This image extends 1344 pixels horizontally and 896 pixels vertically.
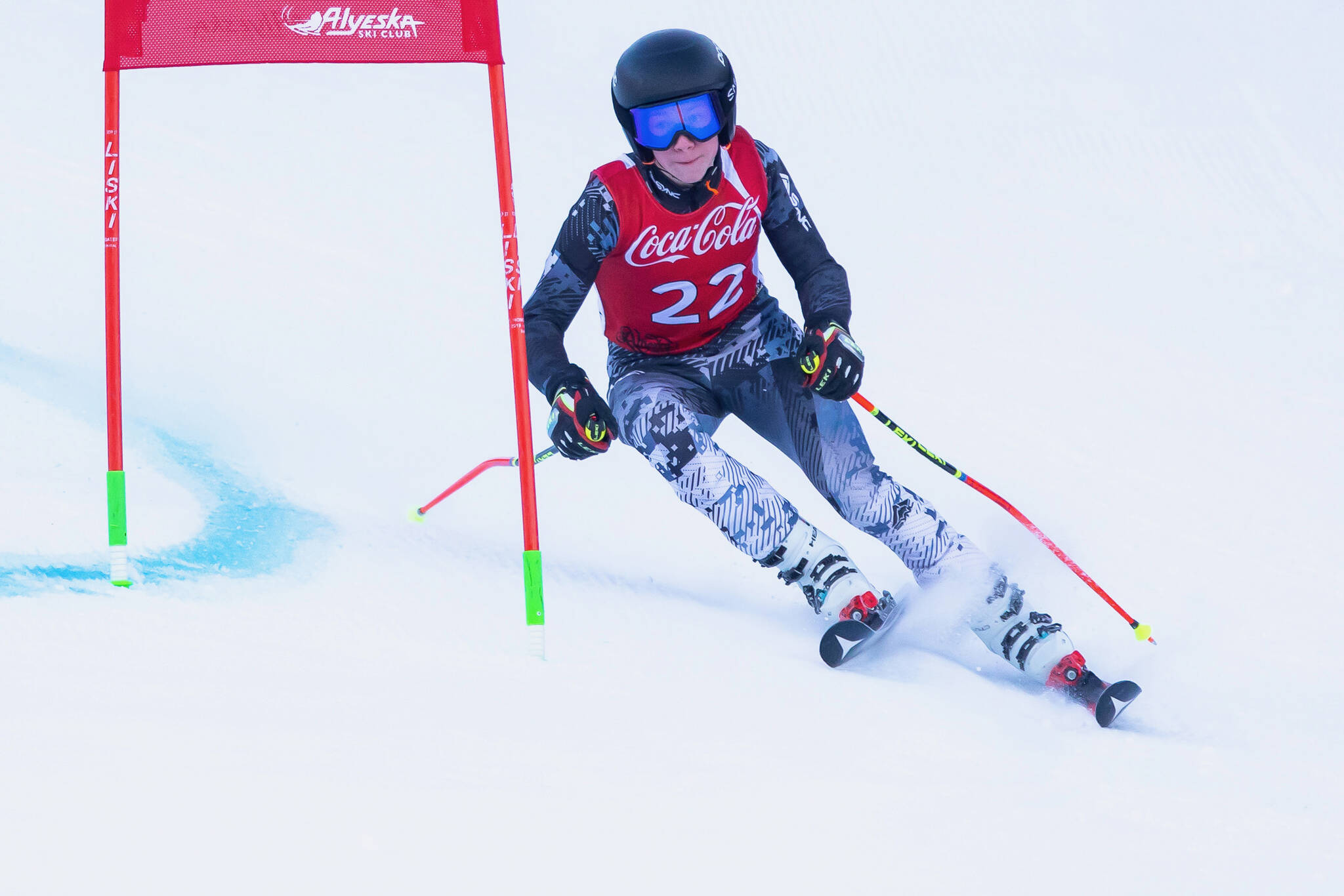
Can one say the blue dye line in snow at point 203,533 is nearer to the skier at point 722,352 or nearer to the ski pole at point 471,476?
the ski pole at point 471,476

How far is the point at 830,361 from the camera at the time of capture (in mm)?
2777

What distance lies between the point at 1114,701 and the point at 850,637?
0.57m

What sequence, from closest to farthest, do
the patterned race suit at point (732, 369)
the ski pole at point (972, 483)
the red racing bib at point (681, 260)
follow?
the patterned race suit at point (732, 369) → the red racing bib at point (681, 260) → the ski pole at point (972, 483)

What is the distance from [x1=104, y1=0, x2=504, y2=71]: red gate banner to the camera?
243 centimetres

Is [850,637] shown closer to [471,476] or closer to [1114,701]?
[1114,701]

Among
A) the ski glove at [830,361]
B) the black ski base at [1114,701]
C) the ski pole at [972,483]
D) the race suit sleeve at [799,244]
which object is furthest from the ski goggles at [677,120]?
the black ski base at [1114,701]

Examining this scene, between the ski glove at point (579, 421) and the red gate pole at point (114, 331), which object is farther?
the ski glove at point (579, 421)

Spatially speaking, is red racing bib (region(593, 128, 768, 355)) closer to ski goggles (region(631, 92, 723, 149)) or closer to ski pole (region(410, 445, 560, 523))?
ski goggles (region(631, 92, 723, 149))

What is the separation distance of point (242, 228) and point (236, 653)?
418 centimetres

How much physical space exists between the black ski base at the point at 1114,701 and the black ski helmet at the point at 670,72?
1.59 m

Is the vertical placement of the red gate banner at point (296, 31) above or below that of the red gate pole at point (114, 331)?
above

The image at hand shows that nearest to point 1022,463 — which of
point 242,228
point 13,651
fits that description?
point 13,651

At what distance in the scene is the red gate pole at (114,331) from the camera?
2459 millimetres

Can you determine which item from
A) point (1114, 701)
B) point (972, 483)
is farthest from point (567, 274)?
point (1114, 701)
